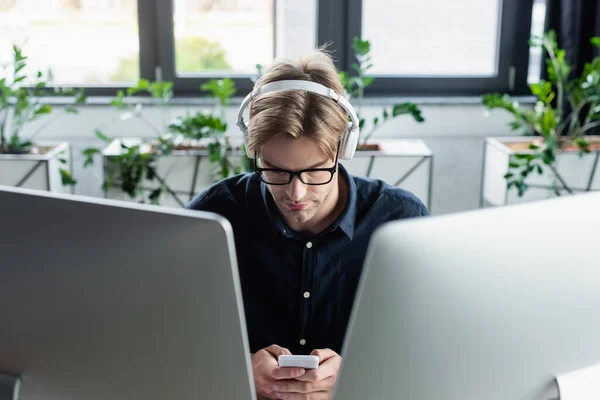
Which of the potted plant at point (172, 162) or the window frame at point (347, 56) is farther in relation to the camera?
the window frame at point (347, 56)

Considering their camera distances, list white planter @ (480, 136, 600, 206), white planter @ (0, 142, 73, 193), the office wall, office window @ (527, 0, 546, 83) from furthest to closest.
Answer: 1. office window @ (527, 0, 546, 83)
2. the office wall
3. white planter @ (480, 136, 600, 206)
4. white planter @ (0, 142, 73, 193)

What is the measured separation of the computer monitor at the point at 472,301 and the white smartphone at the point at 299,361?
0.32 metres

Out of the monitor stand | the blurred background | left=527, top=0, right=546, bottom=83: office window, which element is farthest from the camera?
left=527, top=0, right=546, bottom=83: office window

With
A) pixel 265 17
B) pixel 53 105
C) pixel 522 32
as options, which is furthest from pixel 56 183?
pixel 522 32

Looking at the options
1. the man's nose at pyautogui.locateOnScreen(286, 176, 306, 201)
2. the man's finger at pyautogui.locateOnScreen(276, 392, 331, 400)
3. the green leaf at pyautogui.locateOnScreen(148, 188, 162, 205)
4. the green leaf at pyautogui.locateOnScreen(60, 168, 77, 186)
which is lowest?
the green leaf at pyautogui.locateOnScreen(148, 188, 162, 205)

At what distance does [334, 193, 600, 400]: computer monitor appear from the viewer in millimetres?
735

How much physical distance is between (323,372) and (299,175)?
0.31 m

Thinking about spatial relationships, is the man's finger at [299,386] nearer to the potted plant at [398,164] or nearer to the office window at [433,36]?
the potted plant at [398,164]

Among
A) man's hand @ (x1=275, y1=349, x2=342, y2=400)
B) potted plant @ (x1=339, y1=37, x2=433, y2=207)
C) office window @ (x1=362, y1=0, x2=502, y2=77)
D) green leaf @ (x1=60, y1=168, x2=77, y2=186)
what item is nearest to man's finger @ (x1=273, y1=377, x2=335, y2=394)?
man's hand @ (x1=275, y1=349, x2=342, y2=400)

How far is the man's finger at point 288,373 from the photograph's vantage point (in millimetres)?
1166

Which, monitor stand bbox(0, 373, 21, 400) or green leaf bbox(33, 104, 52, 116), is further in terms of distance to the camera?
green leaf bbox(33, 104, 52, 116)

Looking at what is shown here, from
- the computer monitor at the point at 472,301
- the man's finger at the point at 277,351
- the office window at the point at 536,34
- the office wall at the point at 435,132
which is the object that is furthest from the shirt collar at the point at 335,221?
the office window at the point at 536,34

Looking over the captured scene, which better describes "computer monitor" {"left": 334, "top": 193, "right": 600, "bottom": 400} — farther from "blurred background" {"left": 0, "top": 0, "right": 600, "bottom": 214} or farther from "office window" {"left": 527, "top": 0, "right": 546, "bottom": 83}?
"office window" {"left": 527, "top": 0, "right": 546, "bottom": 83}

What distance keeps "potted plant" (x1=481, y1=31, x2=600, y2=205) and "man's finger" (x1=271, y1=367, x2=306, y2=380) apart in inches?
71.7
